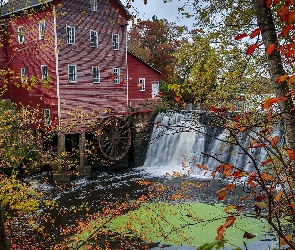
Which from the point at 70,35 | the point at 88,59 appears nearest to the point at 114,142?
the point at 88,59

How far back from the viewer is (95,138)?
70.5 ft

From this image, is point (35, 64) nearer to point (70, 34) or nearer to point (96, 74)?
point (70, 34)

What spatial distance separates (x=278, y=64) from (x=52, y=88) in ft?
59.0

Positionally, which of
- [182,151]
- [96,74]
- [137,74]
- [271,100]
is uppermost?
[137,74]

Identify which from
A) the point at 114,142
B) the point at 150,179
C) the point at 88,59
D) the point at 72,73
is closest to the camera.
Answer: the point at 150,179

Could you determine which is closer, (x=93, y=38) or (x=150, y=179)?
(x=150, y=179)

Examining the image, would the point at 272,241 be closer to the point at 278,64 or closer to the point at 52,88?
the point at 278,64

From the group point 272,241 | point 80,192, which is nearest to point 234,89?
point 272,241

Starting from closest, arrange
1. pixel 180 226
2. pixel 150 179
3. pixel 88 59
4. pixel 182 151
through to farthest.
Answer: pixel 180 226, pixel 150 179, pixel 182 151, pixel 88 59

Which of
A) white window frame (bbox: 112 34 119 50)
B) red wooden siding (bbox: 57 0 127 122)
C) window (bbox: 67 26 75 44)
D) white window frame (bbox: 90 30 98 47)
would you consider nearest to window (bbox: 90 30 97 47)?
white window frame (bbox: 90 30 98 47)

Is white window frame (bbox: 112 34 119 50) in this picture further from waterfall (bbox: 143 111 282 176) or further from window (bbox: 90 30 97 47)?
waterfall (bbox: 143 111 282 176)

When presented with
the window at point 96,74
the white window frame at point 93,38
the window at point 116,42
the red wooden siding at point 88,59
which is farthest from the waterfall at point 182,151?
the white window frame at point 93,38

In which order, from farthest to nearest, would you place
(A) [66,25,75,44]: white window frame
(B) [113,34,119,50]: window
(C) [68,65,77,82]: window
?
(B) [113,34,119,50]: window → (C) [68,65,77,82]: window → (A) [66,25,75,44]: white window frame

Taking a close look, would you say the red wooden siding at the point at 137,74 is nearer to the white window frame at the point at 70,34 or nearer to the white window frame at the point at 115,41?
the white window frame at the point at 115,41
